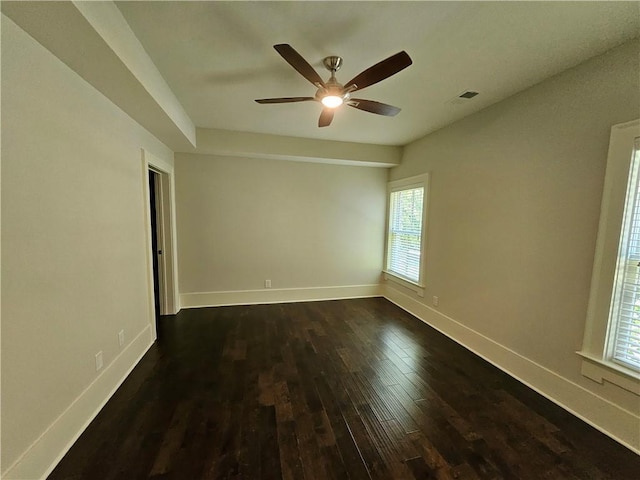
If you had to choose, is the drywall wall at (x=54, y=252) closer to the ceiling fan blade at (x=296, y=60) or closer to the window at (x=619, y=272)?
the ceiling fan blade at (x=296, y=60)

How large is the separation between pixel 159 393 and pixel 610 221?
11.6 ft

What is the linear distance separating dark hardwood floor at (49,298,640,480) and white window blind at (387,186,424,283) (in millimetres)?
1386

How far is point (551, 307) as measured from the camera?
6.98 ft

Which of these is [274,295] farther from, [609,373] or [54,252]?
[609,373]

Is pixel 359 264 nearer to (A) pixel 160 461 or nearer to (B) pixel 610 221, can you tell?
(B) pixel 610 221

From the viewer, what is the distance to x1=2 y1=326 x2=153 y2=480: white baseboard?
4.32 feet

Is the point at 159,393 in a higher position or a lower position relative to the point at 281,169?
lower

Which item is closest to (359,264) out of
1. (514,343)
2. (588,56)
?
(514,343)

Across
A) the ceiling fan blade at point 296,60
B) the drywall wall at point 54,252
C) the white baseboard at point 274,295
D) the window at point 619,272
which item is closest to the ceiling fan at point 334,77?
the ceiling fan blade at point 296,60

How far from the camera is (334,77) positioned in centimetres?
193

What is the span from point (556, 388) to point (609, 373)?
425 millimetres

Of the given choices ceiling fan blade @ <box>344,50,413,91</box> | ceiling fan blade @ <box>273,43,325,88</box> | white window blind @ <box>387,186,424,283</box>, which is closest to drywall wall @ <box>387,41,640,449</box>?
white window blind @ <box>387,186,424,283</box>

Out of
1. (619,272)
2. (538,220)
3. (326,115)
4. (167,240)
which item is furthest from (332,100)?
(167,240)

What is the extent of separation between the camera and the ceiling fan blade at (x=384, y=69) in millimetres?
1523
